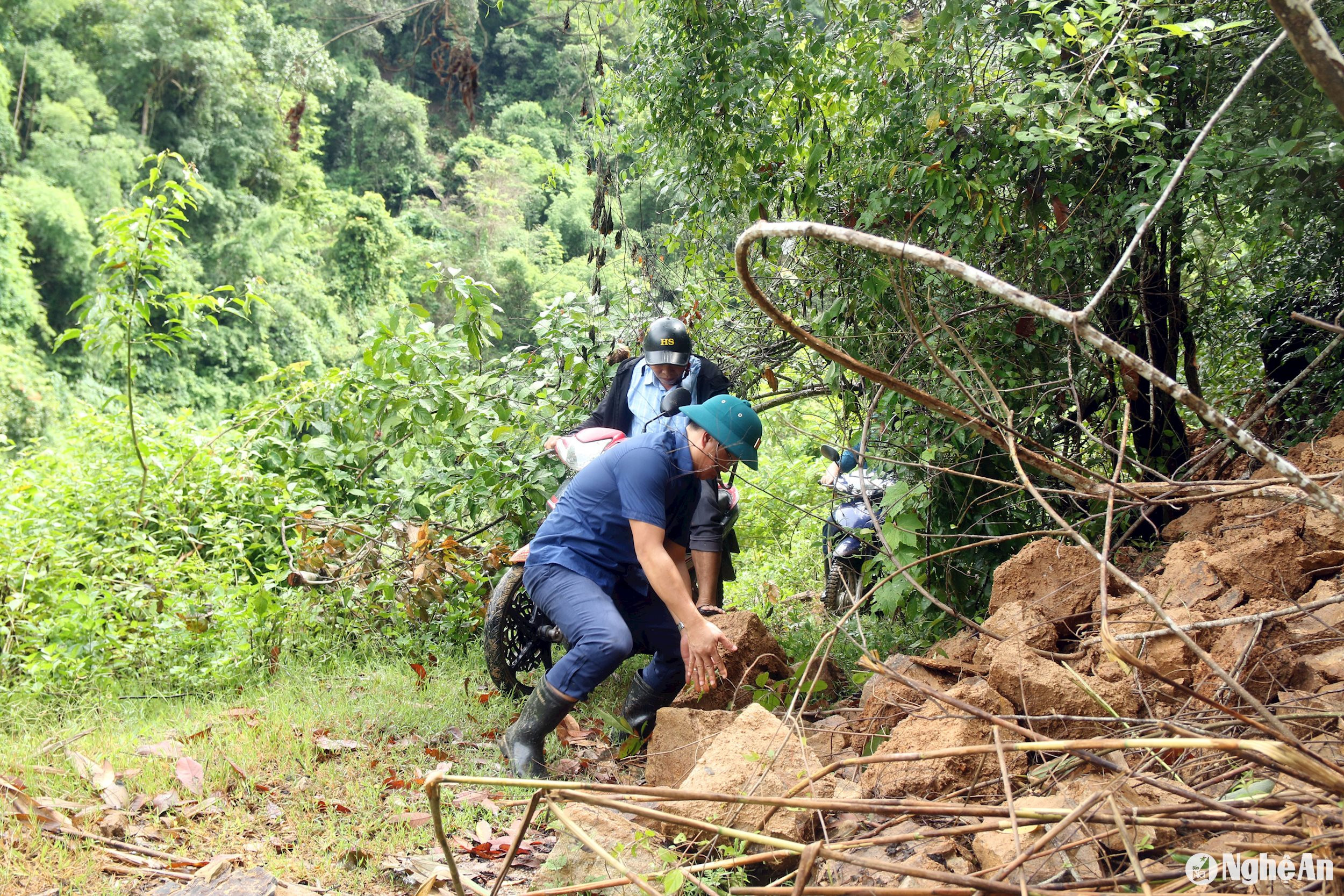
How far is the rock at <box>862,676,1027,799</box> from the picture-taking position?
2682 mm

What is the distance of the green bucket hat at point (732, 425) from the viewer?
357 cm

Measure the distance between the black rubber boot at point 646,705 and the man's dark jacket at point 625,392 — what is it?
1626 millimetres

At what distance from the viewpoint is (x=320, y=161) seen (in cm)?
3566

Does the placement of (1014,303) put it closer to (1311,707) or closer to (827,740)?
(1311,707)

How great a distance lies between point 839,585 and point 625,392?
2543 mm

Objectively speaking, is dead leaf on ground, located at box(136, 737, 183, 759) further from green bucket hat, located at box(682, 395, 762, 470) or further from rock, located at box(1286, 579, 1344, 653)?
rock, located at box(1286, 579, 1344, 653)

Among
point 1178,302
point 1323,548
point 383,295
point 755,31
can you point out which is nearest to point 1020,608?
point 1323,548

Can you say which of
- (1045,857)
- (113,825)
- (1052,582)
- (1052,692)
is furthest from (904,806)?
(113,825)

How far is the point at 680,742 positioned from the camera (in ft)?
11.1

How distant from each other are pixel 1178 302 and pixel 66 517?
20.6 ft

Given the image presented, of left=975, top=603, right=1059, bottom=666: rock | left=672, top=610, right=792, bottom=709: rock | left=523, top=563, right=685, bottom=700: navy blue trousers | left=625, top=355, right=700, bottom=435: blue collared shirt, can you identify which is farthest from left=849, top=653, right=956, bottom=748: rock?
left=625, top=355, right=700, bottom=435: blue collared shirt

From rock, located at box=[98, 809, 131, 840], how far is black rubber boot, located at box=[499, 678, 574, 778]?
1.26 meters

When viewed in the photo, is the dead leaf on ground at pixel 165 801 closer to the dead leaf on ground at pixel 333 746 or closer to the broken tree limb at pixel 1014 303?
the dead leaf on ground at pixel 333 746

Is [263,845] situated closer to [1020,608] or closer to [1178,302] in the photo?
[1020,608]
